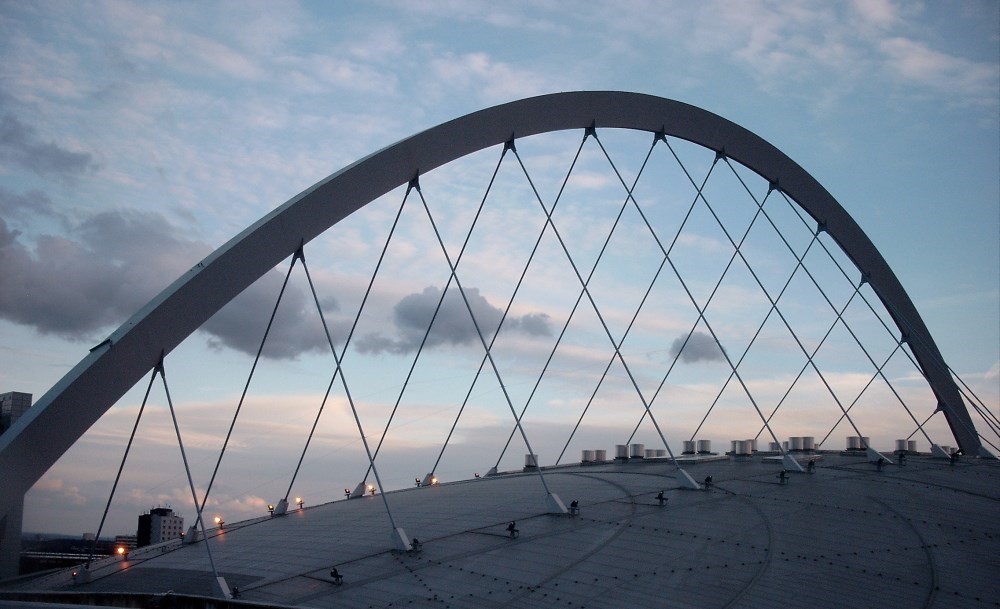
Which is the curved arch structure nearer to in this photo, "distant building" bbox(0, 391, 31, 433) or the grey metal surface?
the grey metal surface

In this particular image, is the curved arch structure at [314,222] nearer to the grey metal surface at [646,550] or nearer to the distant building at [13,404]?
the grey metal surface at [646,550]

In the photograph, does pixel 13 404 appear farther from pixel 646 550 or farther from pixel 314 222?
pixel 646 550

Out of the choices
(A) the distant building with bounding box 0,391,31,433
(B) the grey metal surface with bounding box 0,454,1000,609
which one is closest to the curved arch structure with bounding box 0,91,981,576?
(B) the grey metal surface with bounding box 0,454,1000,609

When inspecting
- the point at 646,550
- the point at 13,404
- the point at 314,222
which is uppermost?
the point at 314,222

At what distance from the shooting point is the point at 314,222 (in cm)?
2995

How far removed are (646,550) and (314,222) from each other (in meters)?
15.0

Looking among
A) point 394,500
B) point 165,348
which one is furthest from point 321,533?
point 165,348

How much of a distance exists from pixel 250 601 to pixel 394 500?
1515cm

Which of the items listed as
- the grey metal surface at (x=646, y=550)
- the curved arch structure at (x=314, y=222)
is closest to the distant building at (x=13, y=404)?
the grey metal surface at (x=646, y=550)

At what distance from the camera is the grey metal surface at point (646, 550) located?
75.9ft

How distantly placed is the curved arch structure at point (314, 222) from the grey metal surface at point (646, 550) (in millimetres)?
6402

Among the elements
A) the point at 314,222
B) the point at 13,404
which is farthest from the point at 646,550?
the point at 13,404

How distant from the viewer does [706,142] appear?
159ft

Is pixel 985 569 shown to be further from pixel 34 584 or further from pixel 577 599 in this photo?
pixel 34 584
